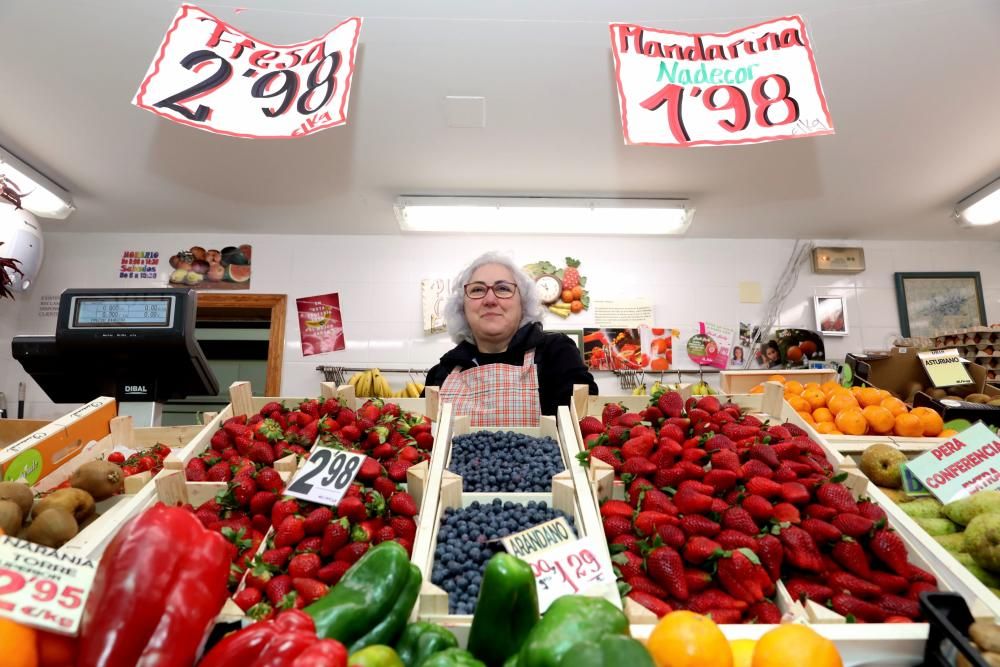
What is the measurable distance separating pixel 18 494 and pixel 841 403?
2.89 metres

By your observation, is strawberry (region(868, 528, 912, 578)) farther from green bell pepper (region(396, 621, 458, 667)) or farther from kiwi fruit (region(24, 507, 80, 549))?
kiwi fruit (region(24, 507, 80, 549))

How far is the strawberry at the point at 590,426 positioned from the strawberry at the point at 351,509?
0.71 metres

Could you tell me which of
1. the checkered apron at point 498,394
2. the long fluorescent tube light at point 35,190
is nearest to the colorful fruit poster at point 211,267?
the long fluorescent tube light at point 35,190

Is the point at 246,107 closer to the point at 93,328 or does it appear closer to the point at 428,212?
the point at 93,328

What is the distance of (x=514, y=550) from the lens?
95 cm

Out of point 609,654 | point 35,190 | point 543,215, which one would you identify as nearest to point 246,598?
point 609,654

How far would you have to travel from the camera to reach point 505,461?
1.40 meters

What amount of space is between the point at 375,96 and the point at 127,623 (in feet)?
9.08

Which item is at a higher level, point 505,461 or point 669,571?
point 505,461

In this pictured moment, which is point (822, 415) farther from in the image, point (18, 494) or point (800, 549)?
point (18, 494)

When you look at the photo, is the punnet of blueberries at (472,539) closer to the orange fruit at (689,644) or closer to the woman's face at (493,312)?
the orange fruit at (689,644)

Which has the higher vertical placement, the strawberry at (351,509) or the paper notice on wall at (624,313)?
the paper notice on wall at (624,313)

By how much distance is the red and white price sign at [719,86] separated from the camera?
5.60 ft

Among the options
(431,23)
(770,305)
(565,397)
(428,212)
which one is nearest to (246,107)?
(431,23)
